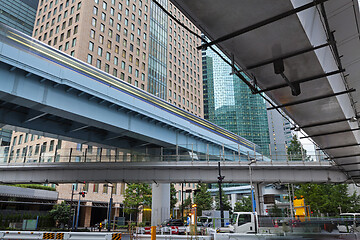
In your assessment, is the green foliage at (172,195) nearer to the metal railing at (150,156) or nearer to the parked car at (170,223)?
the parked car at (170,223)

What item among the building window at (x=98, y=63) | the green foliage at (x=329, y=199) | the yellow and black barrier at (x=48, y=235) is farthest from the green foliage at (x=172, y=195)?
the yellow and black barrier at (x=48, y=235)

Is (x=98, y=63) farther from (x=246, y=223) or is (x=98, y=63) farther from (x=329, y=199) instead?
(x=329, y=199)

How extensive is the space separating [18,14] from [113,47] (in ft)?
227

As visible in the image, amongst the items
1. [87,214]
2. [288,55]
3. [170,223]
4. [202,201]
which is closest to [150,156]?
[170,223]

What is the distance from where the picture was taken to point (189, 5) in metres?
6.08

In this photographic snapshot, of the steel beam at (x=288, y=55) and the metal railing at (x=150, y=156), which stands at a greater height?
the metal railing at (x=150, y=156)

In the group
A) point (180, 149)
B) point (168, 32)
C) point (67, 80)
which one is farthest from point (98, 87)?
point (168, 32)

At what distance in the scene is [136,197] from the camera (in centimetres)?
4806

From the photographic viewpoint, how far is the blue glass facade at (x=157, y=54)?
245ft

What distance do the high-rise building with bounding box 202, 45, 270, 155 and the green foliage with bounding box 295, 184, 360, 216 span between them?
106617 millimetres

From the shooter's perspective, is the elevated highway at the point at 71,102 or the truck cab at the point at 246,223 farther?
the truck cab at the point at 246,223

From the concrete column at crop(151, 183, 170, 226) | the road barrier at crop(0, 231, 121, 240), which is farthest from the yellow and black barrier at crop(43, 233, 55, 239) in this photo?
the concrete column at crop(151, 183, 170, 226)

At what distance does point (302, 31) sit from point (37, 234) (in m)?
16.2

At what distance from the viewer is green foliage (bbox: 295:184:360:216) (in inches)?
1572
